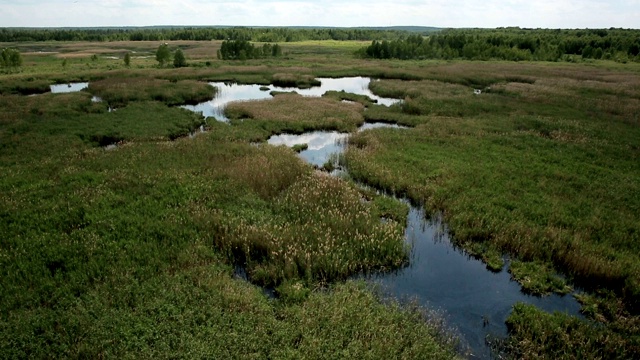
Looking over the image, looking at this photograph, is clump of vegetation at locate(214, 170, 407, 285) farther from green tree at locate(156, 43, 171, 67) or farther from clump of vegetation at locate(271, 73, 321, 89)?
green tree at locate(156, 43, 171, 67)

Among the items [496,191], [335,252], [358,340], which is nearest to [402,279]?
[335,252]

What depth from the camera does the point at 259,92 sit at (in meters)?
46.9

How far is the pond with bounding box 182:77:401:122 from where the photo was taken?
122ft

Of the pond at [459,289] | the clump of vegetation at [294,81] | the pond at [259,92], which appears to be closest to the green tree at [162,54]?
the pond at [259,92]

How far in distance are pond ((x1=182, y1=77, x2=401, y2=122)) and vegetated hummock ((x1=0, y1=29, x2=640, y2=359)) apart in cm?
693

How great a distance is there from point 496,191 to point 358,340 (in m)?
11.6

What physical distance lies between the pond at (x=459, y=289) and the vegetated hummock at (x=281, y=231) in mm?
498

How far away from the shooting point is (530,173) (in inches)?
792

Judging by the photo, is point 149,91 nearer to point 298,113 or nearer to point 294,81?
point 298,113

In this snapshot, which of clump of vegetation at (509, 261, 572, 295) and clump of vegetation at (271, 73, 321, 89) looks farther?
clump of vegetation at (271, 73, 321, 89)

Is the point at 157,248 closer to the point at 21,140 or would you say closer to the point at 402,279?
the point at 402,279

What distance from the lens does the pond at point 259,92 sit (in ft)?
122

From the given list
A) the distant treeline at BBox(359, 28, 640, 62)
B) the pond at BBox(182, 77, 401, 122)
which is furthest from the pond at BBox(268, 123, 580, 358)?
the distant treeline at BBox(359, 28, 640, 62)

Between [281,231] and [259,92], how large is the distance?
35358 mm
